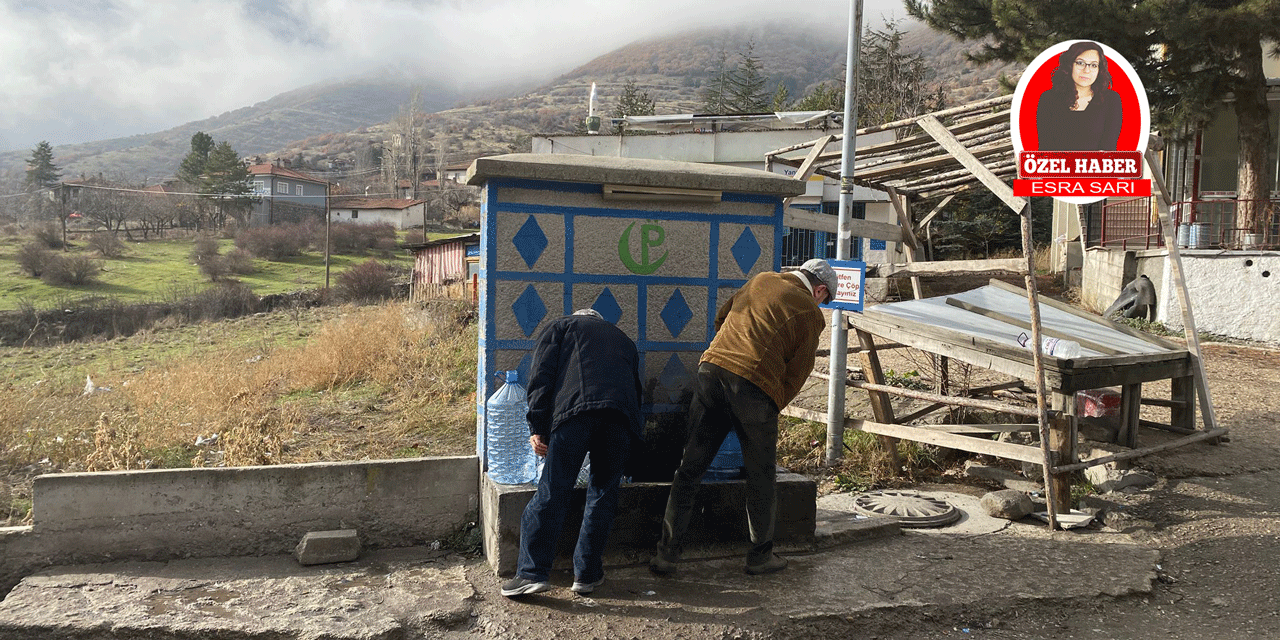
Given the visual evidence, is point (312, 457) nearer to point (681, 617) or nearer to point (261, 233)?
point (681, 617)

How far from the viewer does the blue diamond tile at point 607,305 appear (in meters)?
5.56

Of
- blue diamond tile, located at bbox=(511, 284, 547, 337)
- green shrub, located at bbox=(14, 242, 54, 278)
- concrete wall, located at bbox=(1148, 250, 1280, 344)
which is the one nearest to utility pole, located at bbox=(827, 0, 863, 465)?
blue diamond tile, located at bbox=(511, 284, 547, 337)

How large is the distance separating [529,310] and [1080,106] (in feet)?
17.5

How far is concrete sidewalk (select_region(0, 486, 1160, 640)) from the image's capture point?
4.34 m

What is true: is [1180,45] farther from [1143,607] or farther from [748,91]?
[748,91]

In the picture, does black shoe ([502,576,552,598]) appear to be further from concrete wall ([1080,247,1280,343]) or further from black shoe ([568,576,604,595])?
concrete wall ([1080,247,1280,343])

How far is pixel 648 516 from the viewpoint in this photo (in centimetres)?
520

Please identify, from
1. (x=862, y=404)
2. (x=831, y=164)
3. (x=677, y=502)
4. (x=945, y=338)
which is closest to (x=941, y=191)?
(x=831, y=164)

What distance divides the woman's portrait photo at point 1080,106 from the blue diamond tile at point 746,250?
263 cm

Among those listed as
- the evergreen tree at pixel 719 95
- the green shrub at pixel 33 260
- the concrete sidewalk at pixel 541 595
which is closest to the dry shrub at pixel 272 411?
the concrete sidewalk at pixel 541 595

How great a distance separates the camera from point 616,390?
463 cm

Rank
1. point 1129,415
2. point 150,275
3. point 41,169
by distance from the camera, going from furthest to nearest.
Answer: point 41,169
point 150,275
point 1129,415

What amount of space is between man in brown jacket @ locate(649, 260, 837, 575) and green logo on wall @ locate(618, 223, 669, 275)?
77cm

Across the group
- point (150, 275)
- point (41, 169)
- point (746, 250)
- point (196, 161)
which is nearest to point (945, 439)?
point (746, 250)
